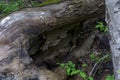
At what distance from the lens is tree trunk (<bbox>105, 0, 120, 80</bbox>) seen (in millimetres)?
3464

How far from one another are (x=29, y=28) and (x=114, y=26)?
1532 millimetres

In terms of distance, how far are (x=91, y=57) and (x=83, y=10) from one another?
1.00 m

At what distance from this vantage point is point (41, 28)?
4.59 metres

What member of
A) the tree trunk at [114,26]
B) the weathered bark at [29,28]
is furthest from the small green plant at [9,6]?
the tree trunk at [114,26]

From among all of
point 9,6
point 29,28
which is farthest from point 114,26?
point 9,6

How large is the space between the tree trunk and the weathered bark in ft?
4.20

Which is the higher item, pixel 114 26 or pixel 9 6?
pixel 114 26

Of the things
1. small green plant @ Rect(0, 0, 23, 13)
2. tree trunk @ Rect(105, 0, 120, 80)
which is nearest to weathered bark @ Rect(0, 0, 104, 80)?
tree trunk @ Rect(105, 0, 120, 80)

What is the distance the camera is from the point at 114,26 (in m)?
3.59

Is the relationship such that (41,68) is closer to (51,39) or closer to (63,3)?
(51,39)

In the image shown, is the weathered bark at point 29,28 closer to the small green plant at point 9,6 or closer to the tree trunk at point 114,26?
the tree trunk at point 114,26

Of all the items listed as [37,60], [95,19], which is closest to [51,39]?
[37,60]

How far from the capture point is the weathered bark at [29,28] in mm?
4074

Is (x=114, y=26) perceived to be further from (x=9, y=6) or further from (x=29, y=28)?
(x=9, y=6)
